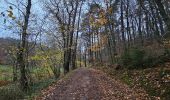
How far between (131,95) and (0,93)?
23.7 ft

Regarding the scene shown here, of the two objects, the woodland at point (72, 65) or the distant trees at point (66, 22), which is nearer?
the woodland at point (72, 65)

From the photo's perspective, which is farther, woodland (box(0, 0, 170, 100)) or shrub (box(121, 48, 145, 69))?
shrub (box(121, 48, 145, 69))

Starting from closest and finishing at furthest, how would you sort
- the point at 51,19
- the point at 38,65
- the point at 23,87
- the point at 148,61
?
the point at 23,87 → the point at 148,61 → the point at 38,65 → the point at 51,19

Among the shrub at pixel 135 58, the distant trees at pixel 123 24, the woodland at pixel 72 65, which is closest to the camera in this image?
the woodland at pixel 72 65

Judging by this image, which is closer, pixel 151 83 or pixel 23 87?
pixel 151 83

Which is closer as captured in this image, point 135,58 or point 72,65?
point 135,58

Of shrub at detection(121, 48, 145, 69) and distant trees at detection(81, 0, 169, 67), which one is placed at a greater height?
distant trees at detection(81, 0, 169, 67)

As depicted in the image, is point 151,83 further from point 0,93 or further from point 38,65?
point 38,65

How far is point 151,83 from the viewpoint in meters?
15.9

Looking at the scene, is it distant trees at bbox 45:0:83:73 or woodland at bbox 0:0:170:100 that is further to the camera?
Answer: distant trees at bbox 45:0:83:73

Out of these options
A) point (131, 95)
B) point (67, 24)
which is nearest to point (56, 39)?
point (67, 24)

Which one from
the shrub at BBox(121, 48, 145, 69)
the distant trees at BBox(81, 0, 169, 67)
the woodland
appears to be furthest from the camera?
the distant trees at BBox(81, 0, 169, 67)

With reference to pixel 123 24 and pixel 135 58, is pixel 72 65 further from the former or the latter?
pixel 135 58

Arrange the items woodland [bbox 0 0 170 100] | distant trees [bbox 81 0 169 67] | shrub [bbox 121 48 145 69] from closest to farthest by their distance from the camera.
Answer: woodland [bbox 0 0 170 100], shrub [bbox 121 48 145 69], distant trees [bbox 81 0 169 67]
